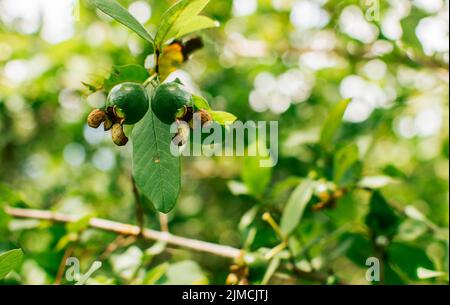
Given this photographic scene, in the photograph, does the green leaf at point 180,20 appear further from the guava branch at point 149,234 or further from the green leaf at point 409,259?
the green leaf at point 409,259

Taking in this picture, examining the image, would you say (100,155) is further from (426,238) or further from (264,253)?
(426,238)

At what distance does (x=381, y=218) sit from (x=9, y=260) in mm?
929

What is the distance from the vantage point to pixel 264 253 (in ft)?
4.20

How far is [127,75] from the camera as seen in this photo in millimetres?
887

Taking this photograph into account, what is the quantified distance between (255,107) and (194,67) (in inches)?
18.1

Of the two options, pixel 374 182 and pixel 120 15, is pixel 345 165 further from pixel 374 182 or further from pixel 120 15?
pixel 120 15

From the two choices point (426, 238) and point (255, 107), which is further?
point (255, 107)

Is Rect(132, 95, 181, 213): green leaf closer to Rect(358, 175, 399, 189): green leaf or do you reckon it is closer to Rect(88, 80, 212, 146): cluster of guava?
Rect(88, 80, 212, 146): cluster of guava

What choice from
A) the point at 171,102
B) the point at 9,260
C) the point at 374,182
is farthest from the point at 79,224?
the point at 374,182

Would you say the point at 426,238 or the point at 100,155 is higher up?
the point at 100,155

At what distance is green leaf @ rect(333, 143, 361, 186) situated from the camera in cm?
127

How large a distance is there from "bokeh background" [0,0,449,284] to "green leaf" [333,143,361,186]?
0.07 metres
